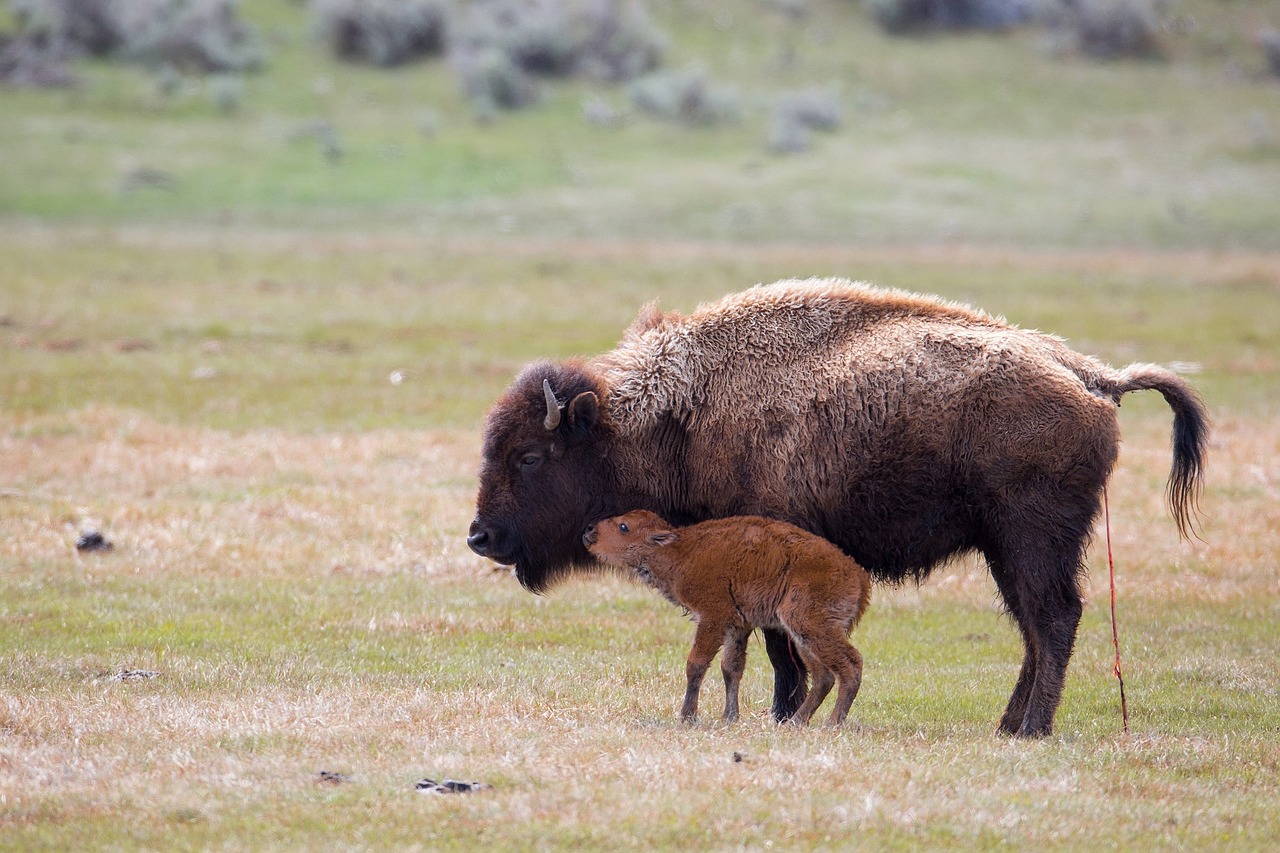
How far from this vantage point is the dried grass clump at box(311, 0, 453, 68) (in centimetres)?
5403

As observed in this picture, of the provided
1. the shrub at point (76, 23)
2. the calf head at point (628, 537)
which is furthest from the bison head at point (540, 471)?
the shrub at point (76, 23)

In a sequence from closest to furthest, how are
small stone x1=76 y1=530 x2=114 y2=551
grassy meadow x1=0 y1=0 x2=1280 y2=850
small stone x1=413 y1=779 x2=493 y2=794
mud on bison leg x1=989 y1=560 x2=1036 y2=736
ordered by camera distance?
small stone x1=413 y1=779 x2=493 y2=794 < grassy meadow x1=0 y1=0 x2=1280 y2=850 < mud on bison leg x1=989 y1=560 x2=1036 y2=736 < small stone x1=76 y1=530 x2=114 y2=551

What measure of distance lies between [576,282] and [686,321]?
20.0m

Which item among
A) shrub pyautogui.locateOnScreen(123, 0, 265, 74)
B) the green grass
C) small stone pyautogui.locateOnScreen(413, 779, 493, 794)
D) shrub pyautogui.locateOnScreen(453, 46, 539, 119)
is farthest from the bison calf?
shrub pyautogui.locateOnScreen(123, 0, 265, 74)

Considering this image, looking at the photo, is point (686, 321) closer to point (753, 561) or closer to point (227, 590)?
point (753, 561)

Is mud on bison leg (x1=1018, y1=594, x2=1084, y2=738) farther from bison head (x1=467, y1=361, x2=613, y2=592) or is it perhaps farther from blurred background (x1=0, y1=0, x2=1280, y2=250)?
blurred background (x1=0, y1=0, x2=1280, y2=250)

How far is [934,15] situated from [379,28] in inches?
940

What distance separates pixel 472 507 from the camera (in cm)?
1399

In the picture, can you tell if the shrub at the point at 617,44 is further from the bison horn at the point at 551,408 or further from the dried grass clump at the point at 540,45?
the bison horn at the point at 551,408

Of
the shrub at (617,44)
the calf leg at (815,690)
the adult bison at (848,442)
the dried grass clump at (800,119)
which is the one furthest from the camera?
the shrub at (617,44)

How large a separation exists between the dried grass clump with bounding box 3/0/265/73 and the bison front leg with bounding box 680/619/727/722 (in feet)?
155

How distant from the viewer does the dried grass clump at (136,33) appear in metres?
51.2

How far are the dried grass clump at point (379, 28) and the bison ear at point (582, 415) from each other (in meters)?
47.8

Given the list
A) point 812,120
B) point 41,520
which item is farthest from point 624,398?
point 812,120
